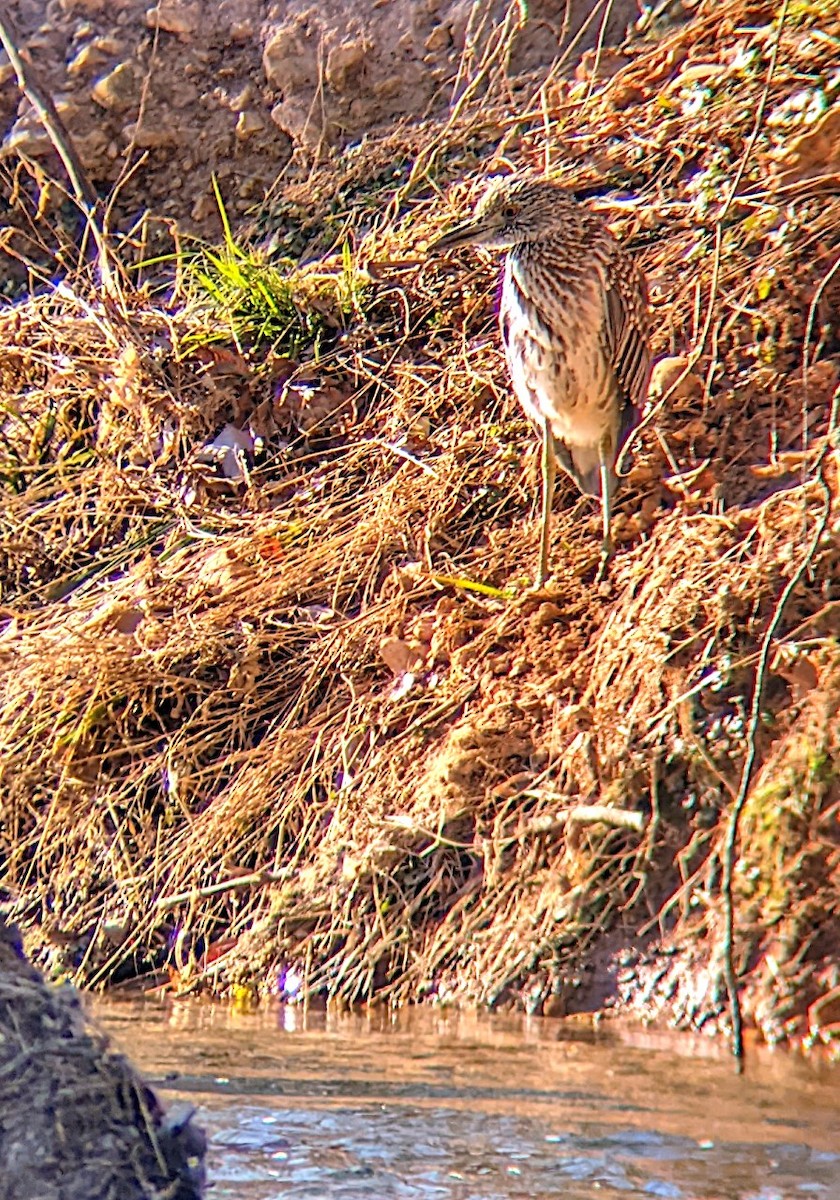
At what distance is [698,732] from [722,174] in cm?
276

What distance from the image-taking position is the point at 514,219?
22.9 ft

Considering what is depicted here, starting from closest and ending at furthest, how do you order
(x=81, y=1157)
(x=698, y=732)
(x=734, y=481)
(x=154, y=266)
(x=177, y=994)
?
(x=81, y=1157), (x=698, y=732), (x=177, y=994), (x=734, y=481), (x=154, y=266)

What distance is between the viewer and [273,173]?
8789 mm

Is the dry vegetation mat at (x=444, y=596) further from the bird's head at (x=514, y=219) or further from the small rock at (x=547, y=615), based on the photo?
the bird's head at (x=514, y=219)

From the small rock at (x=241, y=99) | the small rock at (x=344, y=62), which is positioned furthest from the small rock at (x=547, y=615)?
the small rock at (x=241, y=99)

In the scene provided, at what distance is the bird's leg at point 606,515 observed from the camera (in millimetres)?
6379

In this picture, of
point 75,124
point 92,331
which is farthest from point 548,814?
point 75,124

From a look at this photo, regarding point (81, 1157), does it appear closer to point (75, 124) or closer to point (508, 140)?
point (508, 140)

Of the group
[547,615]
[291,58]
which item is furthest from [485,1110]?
[291,58]

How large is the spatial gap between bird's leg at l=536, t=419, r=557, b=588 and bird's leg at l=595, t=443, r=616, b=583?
0.18 metres

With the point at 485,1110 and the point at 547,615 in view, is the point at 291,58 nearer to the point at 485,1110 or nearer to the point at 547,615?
the point at 547,615

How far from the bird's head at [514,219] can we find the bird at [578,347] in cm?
3

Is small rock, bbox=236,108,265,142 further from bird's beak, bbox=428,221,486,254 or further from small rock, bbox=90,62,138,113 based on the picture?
bird's beak, bbox=428,221,486,254

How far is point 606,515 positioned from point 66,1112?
365cm
